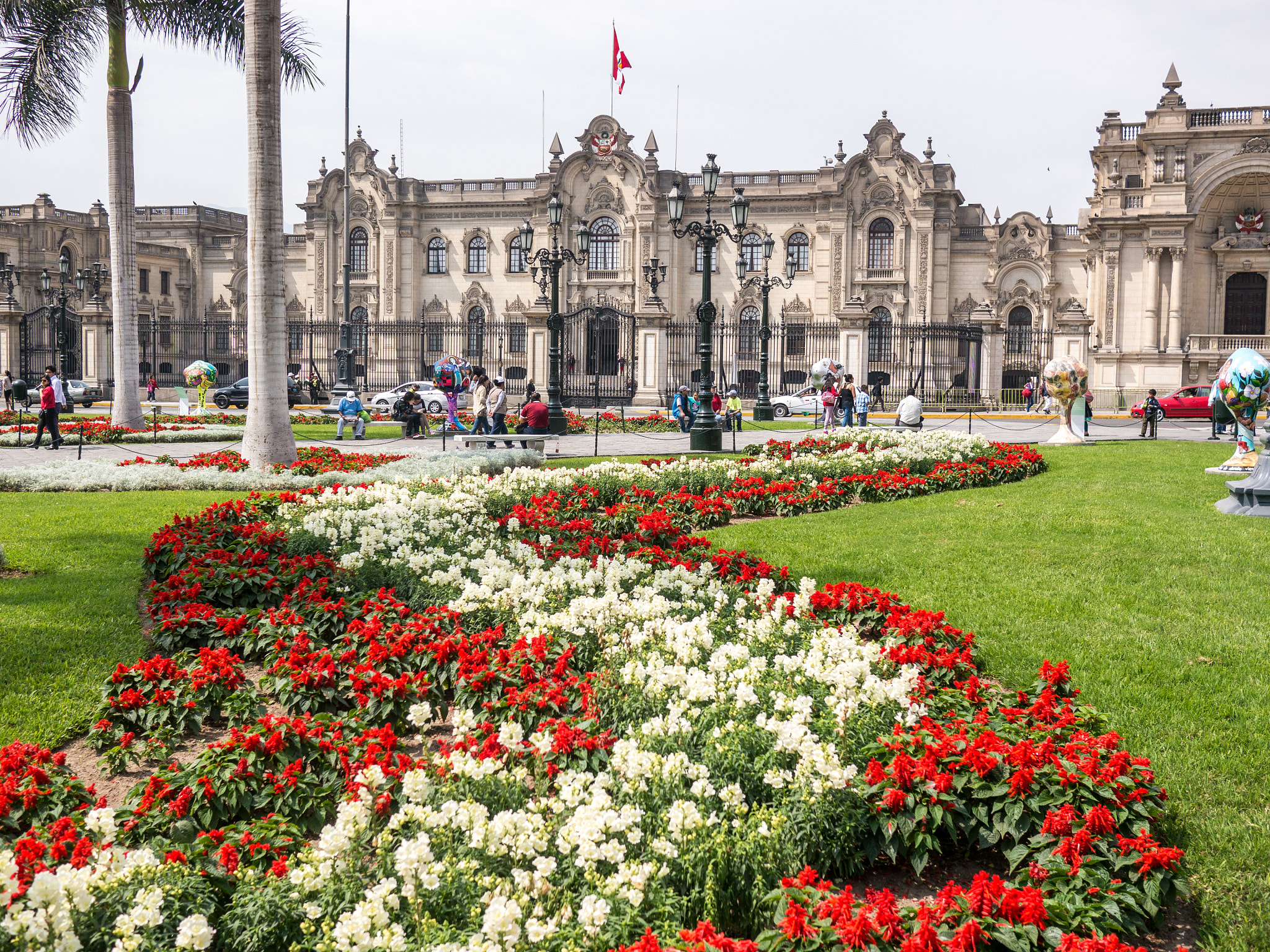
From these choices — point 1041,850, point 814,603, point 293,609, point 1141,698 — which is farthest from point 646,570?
point 1041,850

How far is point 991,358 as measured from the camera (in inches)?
1437

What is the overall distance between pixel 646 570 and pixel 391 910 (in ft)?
13.7

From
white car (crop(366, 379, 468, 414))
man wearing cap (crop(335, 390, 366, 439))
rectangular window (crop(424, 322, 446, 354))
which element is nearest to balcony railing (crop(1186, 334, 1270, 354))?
white car (crop(366, 379, 468, 414))

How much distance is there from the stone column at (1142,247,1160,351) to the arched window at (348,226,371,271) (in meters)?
37.3

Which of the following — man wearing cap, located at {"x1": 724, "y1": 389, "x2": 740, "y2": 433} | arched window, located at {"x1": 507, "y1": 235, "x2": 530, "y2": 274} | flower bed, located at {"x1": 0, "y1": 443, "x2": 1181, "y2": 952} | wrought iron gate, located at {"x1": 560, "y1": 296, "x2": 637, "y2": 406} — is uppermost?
arched window, located at {"x1": 507, "y1": 235, "x2": 530, "y2": 274}

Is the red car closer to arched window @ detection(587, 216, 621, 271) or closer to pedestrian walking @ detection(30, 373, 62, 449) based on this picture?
arched window @ detection(587, 216, 621, 271)

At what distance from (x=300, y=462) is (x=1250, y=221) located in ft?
135

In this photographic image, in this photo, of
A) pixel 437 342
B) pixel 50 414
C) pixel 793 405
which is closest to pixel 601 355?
pixel 437 342

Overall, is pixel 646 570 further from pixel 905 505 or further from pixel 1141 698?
pixel 905 505

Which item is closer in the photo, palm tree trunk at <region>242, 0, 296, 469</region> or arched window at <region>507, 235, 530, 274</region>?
palm tree trunk at <region>242, 0, 296, 469</region>

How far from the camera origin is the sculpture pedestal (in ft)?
33.6

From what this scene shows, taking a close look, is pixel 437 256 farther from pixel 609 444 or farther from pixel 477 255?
pixel 609 444

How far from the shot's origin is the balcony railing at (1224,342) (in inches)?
1556


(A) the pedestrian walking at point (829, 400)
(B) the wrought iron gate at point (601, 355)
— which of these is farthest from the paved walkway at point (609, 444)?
(B) the wrought iron gate at point (601, 355)
